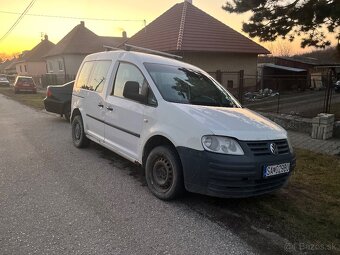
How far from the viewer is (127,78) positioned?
5.25 m

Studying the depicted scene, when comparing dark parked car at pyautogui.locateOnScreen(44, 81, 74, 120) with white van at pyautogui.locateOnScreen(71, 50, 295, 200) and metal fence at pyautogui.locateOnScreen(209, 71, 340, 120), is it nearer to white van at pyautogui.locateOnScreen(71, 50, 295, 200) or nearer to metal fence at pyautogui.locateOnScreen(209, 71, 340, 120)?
metal fence at pyautogui.locateOnScreen(209, 71, 340, 120)

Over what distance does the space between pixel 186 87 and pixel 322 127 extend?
536cm

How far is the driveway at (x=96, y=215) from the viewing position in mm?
3201

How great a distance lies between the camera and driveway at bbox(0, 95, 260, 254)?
3.20 m

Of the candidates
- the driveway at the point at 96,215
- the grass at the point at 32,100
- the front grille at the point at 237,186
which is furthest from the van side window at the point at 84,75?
the grass at the point at 32,100

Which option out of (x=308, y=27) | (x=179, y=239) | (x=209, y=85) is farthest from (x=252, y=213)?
(x=308, y=27)

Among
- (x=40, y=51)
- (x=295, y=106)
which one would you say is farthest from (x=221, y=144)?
(x=40, y=51)

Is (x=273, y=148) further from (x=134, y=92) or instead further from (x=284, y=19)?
(x=284, y=19)

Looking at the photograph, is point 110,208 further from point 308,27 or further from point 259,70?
point 259,70

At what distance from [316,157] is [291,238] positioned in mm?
3757

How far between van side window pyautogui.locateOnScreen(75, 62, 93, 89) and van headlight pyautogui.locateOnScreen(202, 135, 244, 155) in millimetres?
3736

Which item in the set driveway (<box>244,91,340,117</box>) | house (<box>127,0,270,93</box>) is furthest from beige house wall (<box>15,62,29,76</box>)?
driveway (<box>244,91,340,117</box>)

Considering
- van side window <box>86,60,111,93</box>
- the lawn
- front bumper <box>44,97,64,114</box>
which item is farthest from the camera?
front bumper <box>44,97,64,114</box>

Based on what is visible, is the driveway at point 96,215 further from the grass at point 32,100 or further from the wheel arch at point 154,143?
the grass at point 32,100
